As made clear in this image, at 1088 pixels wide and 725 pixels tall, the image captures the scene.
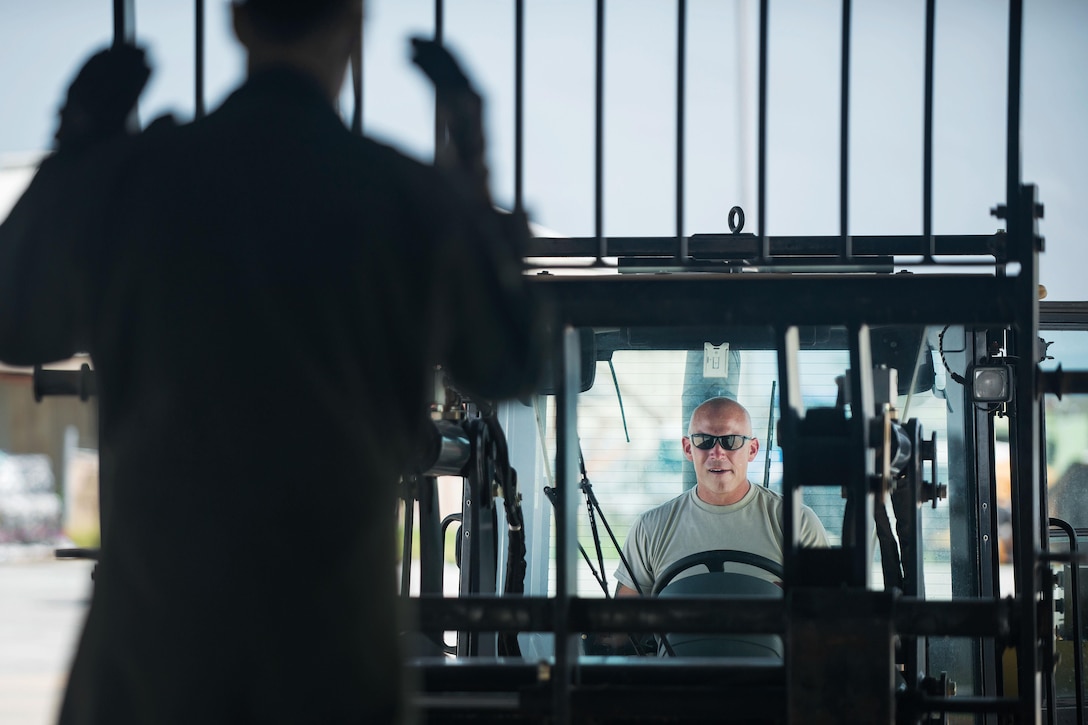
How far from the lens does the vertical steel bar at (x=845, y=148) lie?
1823 mm

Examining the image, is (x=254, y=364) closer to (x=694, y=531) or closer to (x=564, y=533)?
(x=564, y=533)

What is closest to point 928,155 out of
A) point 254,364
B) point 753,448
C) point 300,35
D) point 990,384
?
point 300,35

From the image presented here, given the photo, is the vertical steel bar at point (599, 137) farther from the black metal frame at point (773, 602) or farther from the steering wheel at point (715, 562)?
the steering wheel at point (715, 562)

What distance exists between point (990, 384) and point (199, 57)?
231 centimetres

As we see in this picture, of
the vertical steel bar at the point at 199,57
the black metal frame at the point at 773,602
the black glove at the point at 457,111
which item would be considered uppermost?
the vertical steel bar at the point at 199,57

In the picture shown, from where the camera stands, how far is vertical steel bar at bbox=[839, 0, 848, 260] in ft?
5.98

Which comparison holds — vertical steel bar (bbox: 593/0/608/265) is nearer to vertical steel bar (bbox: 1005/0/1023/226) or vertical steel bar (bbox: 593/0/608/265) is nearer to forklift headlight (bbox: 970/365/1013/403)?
vertical steel bar (bbox: 1005/0/1023/226)

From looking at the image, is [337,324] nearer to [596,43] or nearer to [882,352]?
[596,43]

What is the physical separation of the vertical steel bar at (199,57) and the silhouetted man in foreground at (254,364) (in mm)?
657

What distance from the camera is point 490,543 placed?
2541 millimetres

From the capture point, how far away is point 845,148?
73.0 inches

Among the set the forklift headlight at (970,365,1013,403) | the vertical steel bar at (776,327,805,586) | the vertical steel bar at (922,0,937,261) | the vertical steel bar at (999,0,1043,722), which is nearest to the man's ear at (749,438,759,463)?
the forklift headlight at (970,365,1013,403)

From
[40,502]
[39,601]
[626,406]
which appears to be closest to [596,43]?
[626,406]

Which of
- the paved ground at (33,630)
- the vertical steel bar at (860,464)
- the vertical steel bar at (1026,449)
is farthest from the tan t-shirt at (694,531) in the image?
the paved ground at (33,630)
